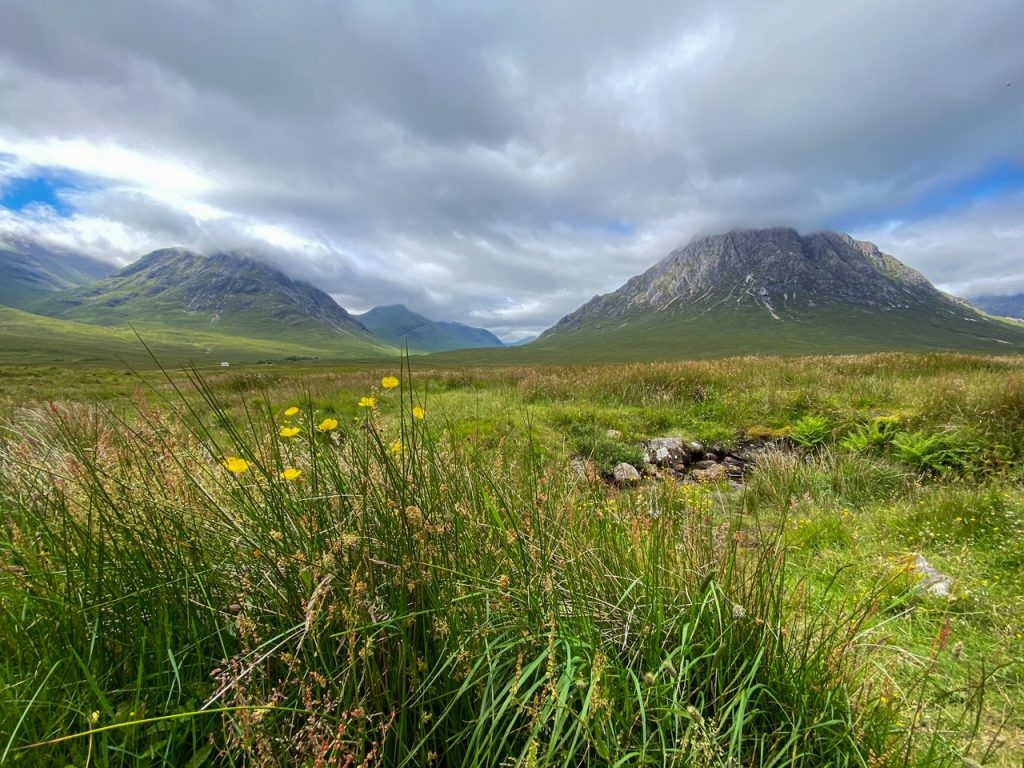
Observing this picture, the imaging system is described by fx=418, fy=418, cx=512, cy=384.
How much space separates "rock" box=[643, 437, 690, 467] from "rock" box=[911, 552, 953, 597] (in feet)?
13.0

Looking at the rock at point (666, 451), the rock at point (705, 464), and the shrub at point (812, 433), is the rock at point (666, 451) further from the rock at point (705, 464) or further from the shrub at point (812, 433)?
the shrub at point (812, 433)

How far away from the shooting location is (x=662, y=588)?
6.14 ft

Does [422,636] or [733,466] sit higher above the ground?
[422,636]

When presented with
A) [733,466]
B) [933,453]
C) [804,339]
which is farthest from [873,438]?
[804,339]

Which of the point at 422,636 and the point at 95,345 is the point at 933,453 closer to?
the point at 422,636

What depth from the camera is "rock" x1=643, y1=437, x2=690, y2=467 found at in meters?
7.47

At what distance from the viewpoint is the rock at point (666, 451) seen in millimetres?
7475

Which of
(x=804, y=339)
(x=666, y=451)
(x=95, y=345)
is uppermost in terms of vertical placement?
(x=804, y=339)

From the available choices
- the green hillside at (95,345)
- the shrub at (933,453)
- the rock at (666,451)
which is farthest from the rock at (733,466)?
the green hillside at (95,345)

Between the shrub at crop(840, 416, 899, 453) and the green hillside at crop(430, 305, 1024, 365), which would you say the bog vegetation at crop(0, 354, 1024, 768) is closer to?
the shrub at crop(840, 416, 899, 453)

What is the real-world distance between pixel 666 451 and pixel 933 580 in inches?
182

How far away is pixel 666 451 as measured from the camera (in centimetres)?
772

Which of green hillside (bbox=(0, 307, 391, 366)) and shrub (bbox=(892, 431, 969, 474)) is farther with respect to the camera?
green hillside (bbox=(0, 307, 391, 366))

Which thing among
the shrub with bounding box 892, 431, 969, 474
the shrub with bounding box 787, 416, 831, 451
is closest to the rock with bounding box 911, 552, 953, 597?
the shrub with bounding box 892, 431, 969, 474
